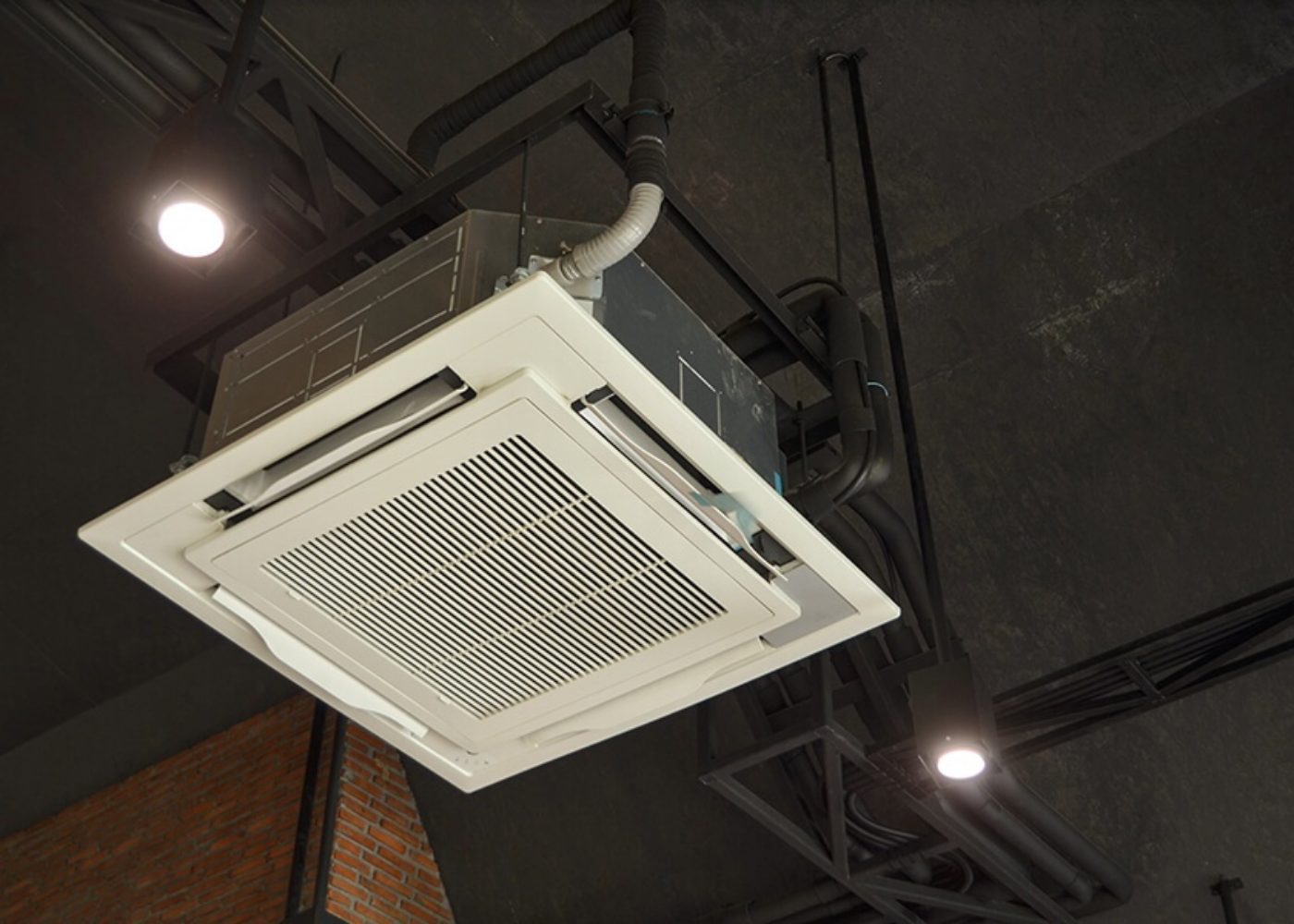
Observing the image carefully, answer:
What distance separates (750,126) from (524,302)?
8.33 ft

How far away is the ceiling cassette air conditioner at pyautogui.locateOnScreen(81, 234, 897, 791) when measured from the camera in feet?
5.58

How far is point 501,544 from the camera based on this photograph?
189 cm

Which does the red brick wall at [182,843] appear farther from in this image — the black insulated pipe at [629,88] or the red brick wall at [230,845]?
the black insulated pipe at [629,88]

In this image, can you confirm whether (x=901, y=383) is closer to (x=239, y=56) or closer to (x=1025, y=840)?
(x=239, y=56)

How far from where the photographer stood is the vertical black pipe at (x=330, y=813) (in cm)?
507

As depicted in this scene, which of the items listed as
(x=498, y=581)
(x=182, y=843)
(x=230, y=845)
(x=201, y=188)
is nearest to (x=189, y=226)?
(x=201, y=188)

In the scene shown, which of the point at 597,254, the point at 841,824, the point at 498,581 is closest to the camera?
the point at 597,254

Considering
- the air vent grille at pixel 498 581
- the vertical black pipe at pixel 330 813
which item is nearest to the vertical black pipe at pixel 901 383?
the air vent grille at pixel 498 581

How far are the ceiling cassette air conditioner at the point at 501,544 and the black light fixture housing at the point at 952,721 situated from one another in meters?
0.92

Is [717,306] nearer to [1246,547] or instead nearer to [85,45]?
[1246,547]

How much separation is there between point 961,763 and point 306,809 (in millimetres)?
3245

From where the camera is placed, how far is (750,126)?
3.99m

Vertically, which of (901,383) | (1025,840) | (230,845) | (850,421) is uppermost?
(230,845)

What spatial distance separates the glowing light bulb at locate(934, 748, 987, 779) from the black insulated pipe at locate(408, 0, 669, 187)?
1448 millimetres
